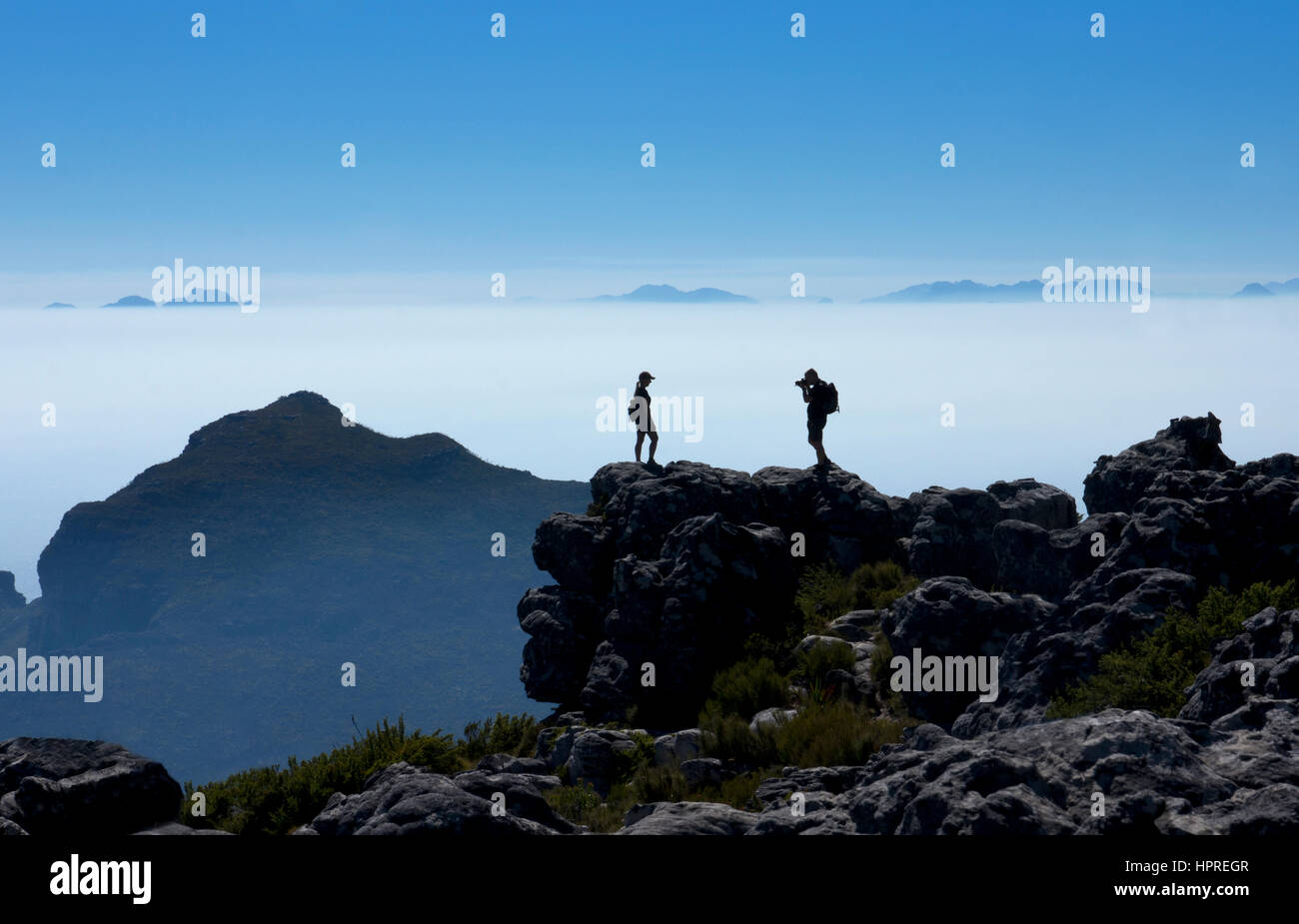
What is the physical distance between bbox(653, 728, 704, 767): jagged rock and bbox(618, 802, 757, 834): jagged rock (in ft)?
26.5

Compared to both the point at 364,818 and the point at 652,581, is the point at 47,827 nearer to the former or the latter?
the point at 364,818

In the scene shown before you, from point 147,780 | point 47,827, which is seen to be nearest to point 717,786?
point 147,780

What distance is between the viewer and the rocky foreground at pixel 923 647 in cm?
973

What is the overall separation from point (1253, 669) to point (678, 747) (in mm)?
10464

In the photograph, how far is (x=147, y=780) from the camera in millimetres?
13922

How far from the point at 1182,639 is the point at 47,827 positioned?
51.0 feet

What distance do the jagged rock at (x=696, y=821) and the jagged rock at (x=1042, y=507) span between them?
1741cm

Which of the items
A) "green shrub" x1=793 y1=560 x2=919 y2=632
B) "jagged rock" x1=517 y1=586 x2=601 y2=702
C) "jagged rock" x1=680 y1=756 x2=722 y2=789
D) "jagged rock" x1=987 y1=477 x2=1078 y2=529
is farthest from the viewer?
"jagged rock" x1=517 y1=586 x2=601 y2=702

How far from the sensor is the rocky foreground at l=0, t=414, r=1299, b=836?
973 cm

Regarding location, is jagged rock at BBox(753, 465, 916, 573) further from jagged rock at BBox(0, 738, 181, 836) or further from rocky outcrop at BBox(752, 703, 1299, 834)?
jagged rock at BBox(0, 738, 181, 836)

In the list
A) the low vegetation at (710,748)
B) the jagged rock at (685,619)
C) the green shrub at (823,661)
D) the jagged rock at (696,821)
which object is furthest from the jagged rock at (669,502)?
the jagged rock at (696,821)

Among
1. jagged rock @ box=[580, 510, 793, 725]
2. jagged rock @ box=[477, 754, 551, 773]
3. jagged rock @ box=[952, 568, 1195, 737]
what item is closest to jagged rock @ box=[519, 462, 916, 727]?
jagged rock @ box=[580, 510, 793, 725]

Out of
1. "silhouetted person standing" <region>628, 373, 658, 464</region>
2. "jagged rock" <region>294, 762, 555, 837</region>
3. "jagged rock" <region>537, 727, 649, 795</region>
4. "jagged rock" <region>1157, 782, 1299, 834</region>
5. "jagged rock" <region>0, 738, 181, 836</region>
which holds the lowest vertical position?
"jagged rock" <region>537, 727, 649, 795</region>
